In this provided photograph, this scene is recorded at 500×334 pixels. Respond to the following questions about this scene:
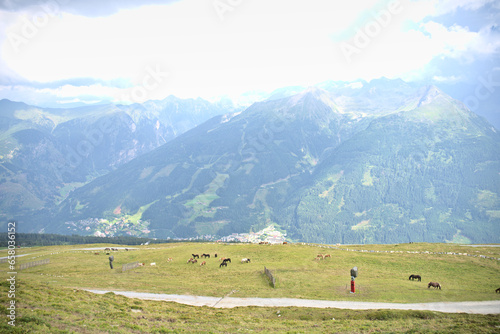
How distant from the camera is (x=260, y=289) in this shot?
5656cm

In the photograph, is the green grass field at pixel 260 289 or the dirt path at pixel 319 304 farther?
the dirt path at pixel 319 304

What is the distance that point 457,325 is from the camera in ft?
115

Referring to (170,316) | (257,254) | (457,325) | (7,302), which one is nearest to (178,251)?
(257,254)

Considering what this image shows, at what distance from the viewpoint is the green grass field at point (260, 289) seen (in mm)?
34250

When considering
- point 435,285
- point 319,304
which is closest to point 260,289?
point 319,304

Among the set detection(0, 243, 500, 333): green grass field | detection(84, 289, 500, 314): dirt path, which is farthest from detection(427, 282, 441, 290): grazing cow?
detection(84, 289, 500, 314): dirt path

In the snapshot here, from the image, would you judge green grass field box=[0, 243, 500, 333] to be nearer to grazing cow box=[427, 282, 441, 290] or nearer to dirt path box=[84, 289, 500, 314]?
grazing cow box=[427, 282, 441, 290]

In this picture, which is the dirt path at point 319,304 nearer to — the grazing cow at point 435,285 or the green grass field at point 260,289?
the green grass field at point 260,289

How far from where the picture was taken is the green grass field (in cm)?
3425

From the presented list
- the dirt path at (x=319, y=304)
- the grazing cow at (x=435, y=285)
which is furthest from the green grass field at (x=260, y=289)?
the dirt path at (x=319, y=304)

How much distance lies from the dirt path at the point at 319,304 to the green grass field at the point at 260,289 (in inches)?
85.3

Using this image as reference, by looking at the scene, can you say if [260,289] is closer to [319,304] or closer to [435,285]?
[319,304]

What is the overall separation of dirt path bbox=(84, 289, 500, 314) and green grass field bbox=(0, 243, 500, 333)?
2.17 metres

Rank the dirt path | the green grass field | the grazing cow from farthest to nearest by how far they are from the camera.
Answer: the grazing cow < the dirt path < the green grass field
